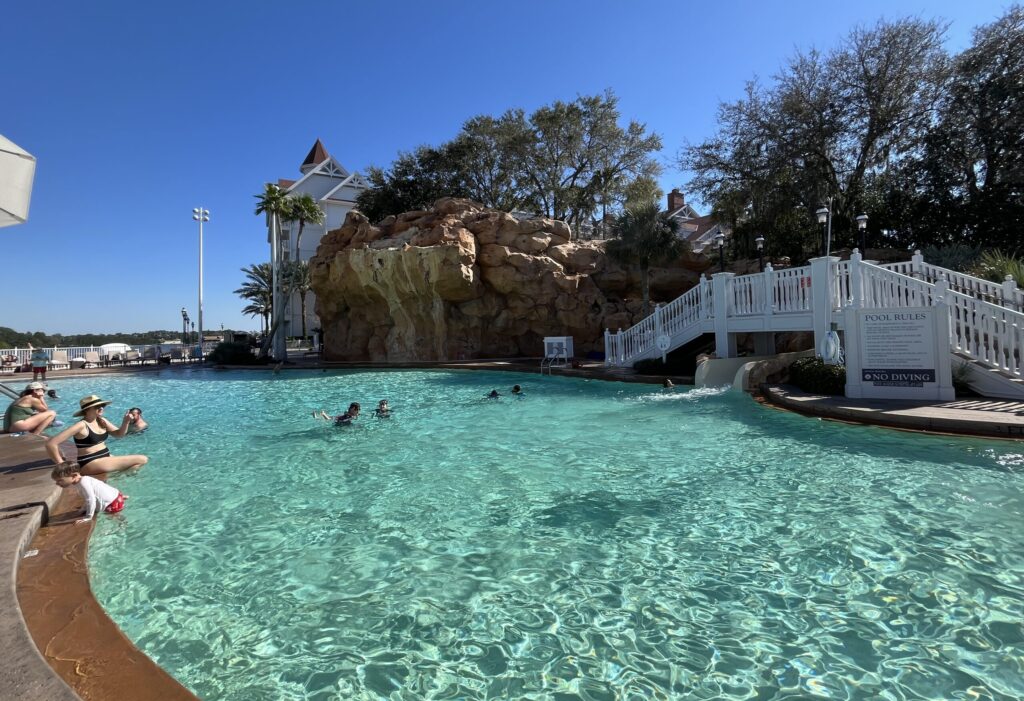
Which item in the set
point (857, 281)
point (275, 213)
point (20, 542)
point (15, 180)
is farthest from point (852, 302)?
point (275, 213)

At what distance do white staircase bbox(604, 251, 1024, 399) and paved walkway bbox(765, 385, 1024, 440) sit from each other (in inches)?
38.9

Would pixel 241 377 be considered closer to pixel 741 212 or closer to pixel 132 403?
pixel 132 403

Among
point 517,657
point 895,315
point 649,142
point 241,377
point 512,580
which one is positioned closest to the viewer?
point 517,657

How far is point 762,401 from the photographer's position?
10.4m

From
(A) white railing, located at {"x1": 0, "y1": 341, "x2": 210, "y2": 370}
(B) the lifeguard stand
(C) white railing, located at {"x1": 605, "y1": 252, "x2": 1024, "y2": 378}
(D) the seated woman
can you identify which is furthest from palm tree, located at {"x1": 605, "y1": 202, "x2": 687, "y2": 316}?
(A) white railing, located at {"x1": 0, "y1": 341, "x2": 210, "y2": 370}

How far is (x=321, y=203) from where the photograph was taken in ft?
159

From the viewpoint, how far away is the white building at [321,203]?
5003 centimetres

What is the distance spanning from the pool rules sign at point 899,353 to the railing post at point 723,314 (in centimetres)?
467

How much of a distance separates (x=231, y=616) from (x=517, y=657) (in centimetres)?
195

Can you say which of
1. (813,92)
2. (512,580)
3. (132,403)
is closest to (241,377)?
(132,403)

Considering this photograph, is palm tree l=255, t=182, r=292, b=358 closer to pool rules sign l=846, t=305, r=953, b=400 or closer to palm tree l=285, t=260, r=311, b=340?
palm tree l=285, t=260, r=311, b=340

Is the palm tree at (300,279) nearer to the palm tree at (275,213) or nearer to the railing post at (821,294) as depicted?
the palm tree at (275,213)

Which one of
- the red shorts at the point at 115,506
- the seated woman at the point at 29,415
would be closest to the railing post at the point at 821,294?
the red shorts at the point at 115,506

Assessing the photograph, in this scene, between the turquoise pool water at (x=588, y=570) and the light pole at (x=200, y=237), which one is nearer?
the turquoise pool water at (x=588, y=570)
